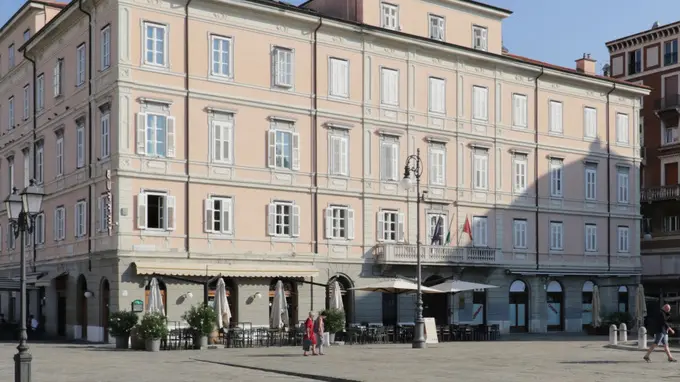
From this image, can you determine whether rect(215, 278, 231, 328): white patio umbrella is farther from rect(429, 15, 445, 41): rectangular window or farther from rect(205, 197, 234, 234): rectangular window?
rect(429, 15, 445, 41): rectangular window

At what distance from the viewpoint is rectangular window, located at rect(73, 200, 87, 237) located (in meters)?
44.4

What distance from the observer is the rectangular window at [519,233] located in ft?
183

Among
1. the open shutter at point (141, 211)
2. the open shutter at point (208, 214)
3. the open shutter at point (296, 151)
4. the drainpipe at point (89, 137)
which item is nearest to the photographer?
the open shutter at point (141, 211)

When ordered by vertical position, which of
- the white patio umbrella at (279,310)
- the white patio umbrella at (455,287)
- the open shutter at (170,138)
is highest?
the open shutter at (170,138)

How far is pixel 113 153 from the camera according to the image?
4147 centimetres

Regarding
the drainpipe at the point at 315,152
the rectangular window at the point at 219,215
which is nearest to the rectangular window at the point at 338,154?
the drainpipe at the point at 315,152

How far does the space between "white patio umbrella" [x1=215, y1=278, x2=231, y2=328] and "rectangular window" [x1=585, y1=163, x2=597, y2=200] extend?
27.3 meters

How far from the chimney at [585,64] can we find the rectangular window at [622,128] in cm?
339

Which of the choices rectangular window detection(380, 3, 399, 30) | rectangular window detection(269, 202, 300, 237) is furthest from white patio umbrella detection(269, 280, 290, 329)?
rectangular window detection(380, 3, 399, 30)

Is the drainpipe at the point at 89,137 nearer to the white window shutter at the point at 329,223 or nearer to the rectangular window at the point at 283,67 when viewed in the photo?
the rectangular window at the point at 283,67

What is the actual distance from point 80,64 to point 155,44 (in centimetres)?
517

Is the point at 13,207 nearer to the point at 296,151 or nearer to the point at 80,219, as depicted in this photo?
the point at 80,219

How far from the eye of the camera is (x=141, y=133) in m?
41.7

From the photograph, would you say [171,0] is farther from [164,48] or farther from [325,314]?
[325,314]
